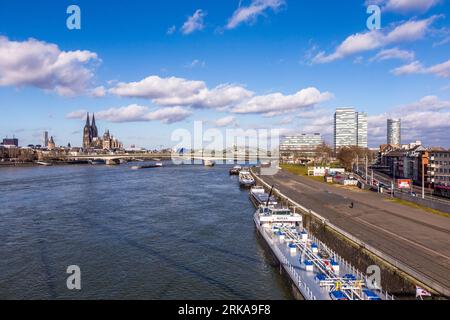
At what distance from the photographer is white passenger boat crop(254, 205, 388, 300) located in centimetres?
1338

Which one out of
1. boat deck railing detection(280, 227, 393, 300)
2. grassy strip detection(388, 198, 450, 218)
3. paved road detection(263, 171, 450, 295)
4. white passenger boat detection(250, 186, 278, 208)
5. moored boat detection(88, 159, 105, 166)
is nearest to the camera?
boat deck railing detection(280, 227, 393, 300)

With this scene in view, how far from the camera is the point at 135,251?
2194 centimetres

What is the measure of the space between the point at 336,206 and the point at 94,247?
66.7ft

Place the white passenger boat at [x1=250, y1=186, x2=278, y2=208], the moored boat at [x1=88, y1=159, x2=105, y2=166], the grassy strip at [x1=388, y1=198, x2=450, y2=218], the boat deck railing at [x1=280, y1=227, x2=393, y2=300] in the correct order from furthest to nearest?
1. the moored boat at [x1=88, y1=159, x2=105, y2=166]
2. the white passenger boat at [x1=250, y1=186, x2=278, y2=208]
3. the grassy strip at [x1=388, y1=198, x2=450, y2=218]
4. the boat deck railing at [x1=280, y1=227, x2=393, y2=300]

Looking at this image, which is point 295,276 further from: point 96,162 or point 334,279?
point 96,162

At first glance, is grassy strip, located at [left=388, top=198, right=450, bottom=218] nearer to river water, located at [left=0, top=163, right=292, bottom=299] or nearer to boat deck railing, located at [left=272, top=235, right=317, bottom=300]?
river water, located at [left=0, top=163, right=292, bottom=299]

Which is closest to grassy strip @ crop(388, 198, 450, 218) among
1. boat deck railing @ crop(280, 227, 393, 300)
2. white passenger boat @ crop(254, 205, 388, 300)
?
white passenger boat @ crop(254, 205, 388, 300)

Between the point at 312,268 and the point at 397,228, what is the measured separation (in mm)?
9220

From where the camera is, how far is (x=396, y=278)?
1446cm

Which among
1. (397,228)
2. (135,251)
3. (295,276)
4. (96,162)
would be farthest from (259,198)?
(96,162)

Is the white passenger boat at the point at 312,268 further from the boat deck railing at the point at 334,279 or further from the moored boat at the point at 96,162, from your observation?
the moored boat at the point at 96,162

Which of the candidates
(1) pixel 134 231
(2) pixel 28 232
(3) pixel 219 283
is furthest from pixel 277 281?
(2) pixel 28 232

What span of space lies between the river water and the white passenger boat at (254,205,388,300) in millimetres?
1002
